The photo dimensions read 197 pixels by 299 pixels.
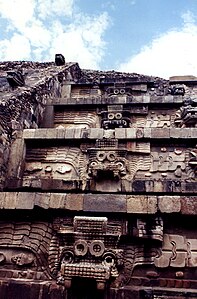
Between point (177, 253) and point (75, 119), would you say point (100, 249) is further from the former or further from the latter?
point (75, 119)

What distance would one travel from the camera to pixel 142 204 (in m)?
6.33

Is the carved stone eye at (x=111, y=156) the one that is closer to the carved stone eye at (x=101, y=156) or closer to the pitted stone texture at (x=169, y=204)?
the carved stone eye at (x=101, y=156)

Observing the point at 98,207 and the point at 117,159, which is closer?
the point at 98,207

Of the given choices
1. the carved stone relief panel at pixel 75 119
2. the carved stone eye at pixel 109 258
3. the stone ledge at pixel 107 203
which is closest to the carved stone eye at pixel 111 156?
the stone ledge at pixel 107 203

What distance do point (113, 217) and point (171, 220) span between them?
3.55ft

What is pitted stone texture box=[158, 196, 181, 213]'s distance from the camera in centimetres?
625

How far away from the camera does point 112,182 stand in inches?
295

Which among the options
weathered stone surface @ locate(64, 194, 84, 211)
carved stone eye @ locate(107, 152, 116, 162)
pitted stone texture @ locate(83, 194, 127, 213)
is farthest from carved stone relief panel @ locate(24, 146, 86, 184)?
pitted stone texture @ locate(83, 194, 127, 213)

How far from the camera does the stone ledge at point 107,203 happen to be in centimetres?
627

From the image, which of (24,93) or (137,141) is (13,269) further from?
(24,93)

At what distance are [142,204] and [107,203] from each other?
64 cm

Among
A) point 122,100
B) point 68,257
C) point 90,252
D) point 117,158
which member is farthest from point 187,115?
point 68,257

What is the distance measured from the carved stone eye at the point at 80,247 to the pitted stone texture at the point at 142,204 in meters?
1.10

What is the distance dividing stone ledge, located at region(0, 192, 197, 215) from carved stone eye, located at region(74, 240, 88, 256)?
2.74 feet
